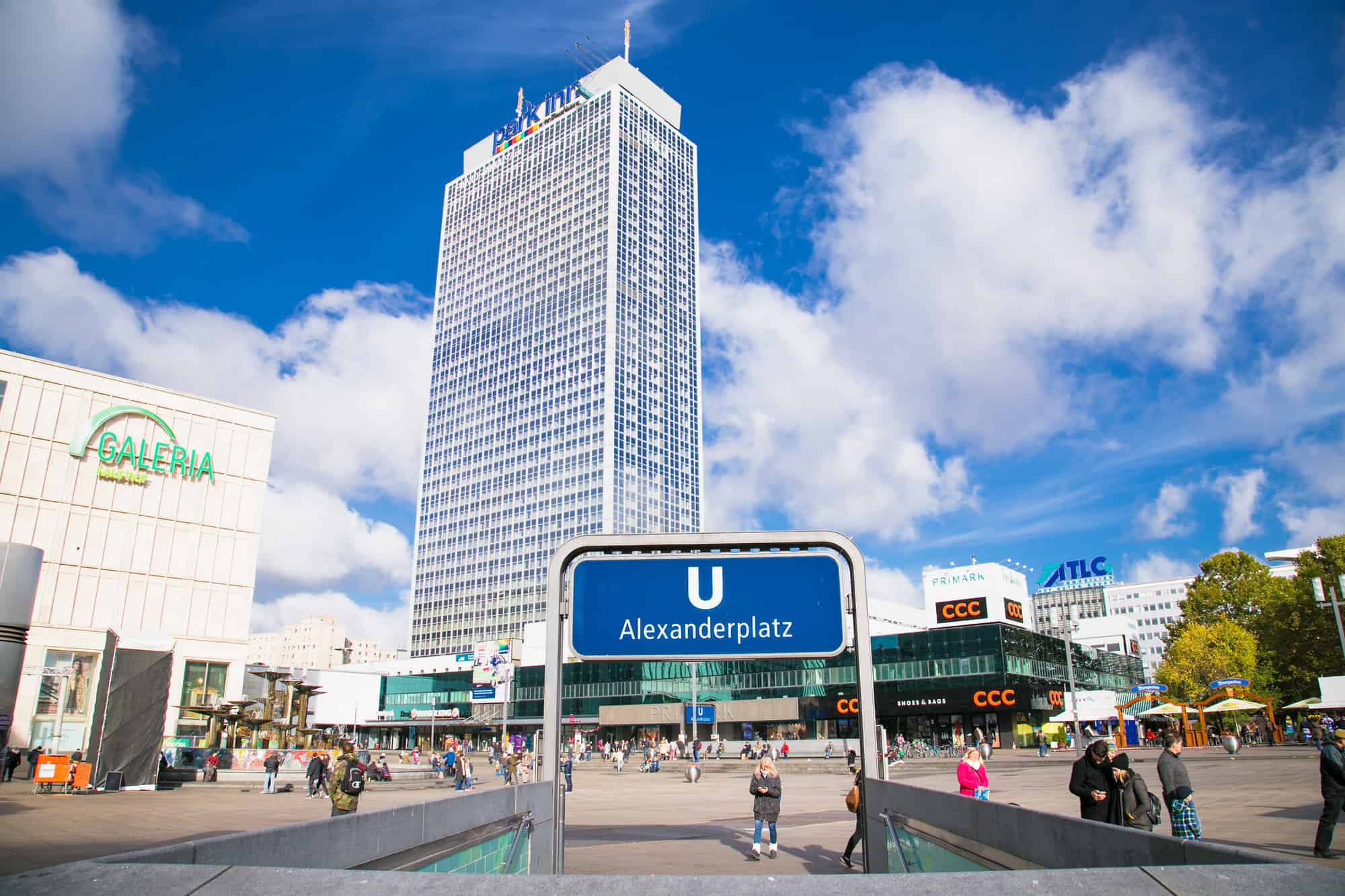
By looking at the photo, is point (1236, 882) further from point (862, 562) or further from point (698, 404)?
point (698, 404)

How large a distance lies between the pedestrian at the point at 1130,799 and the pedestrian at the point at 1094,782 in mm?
103

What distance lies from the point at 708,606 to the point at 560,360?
14052 cm

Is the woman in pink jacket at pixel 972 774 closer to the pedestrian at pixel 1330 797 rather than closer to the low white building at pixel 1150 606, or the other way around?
the pedestrian at pixel 1330 797

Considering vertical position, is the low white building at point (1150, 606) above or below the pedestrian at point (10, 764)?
above

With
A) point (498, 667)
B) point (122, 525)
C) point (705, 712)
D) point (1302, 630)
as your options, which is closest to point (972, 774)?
point (498, 667)

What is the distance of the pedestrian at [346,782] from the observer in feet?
41.6

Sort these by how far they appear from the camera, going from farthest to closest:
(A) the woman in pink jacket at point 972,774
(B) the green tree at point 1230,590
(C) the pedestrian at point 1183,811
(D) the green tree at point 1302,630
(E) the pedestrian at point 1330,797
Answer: (B) the green tree at point 1230,590, (D) the green tree at point 1302,630, (A) the woman in pink jacket at point 972,774, (E) the pedestrian at point 1330,797, (C) the pedestrian at point 1183,811

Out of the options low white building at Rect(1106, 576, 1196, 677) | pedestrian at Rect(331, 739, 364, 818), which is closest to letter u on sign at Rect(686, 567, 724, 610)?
pedestrian at Rect(331, 739, 364, 818)

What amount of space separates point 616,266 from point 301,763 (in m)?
117

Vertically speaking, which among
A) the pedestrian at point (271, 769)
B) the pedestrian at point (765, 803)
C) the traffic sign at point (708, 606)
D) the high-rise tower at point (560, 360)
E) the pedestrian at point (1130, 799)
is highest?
the high-rise tower at point (560, 360)

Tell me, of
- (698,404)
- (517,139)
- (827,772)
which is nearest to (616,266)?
(698,404)

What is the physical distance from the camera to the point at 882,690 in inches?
2938

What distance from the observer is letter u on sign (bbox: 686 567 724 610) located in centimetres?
794

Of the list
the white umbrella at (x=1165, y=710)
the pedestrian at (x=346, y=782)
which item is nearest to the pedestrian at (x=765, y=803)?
the pedestrian at (x=346, y=782)
